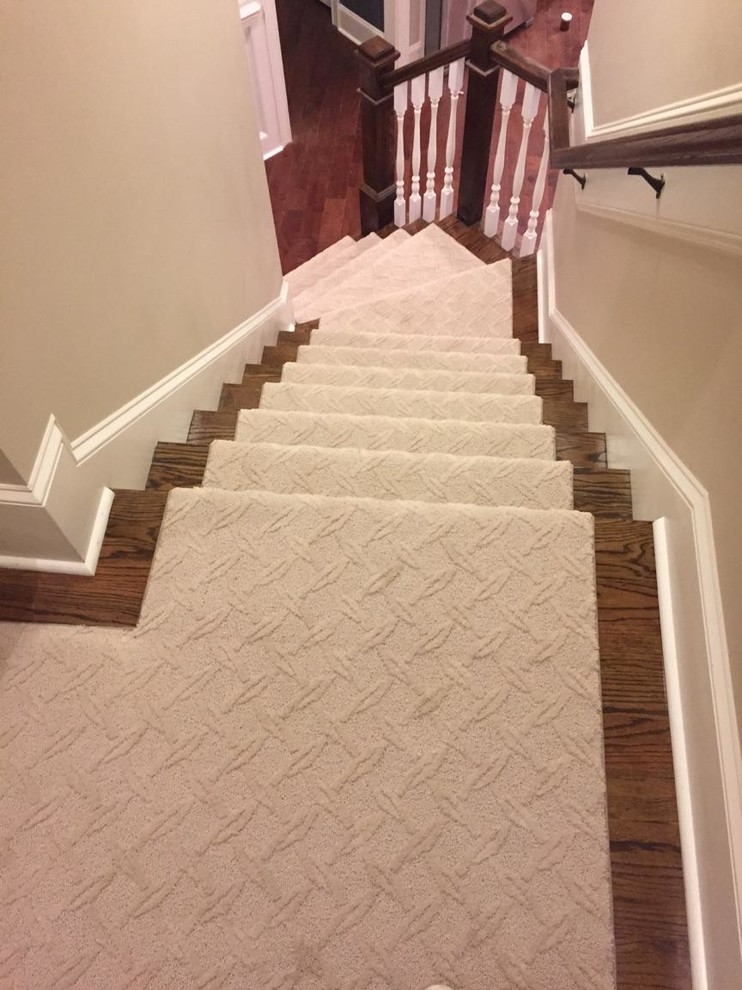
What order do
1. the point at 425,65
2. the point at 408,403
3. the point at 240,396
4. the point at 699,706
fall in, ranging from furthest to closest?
1. the point at 425,65
2. the point at 240,396
3. the point at 408,403
4. the point at 699,706

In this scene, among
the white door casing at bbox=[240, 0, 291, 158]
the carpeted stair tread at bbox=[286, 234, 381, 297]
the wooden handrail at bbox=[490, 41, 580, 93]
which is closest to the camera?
the wooden handrail at bbox=[490, 41, 580, 93]

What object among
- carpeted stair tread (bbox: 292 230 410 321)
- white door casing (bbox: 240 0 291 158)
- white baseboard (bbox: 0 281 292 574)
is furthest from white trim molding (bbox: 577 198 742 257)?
white door casing (bbox: 240 0 291 158)

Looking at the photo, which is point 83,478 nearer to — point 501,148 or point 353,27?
point 501,148

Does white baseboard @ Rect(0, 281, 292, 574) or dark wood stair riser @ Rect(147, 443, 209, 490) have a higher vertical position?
white baseboard @ Rect(0, 281, 292, 574)

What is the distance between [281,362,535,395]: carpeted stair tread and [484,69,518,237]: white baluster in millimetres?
1215

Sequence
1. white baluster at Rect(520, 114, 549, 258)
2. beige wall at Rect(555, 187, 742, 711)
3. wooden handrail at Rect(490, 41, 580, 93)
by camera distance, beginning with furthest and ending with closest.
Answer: white baluster at Rect(520, 114, 549, 258) → wooden handrail at Rect(490, 41, 580, 93) → beige wall at Rect(555, 187, 742, 711)

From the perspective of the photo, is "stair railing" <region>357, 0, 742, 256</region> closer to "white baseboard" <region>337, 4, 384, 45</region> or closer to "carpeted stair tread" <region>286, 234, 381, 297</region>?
"carpeted stair tread" <region>286, 234, 381, 297</region>

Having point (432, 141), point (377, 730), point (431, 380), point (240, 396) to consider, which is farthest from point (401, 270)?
point (377, 730)

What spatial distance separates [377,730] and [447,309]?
213cm

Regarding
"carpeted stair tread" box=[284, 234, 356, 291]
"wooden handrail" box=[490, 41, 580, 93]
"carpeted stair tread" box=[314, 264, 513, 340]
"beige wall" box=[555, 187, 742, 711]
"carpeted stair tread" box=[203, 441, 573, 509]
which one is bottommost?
"carpeted stair tread" box=[284, 234, 356, 291]

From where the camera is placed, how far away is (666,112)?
58.5 inches

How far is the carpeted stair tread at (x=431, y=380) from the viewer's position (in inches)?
87.1

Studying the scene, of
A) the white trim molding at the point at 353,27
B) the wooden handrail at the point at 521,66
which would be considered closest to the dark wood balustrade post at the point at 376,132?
the wooden handrail at the point at 521,66

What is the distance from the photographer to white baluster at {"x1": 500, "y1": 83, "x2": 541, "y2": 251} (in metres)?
2.72
